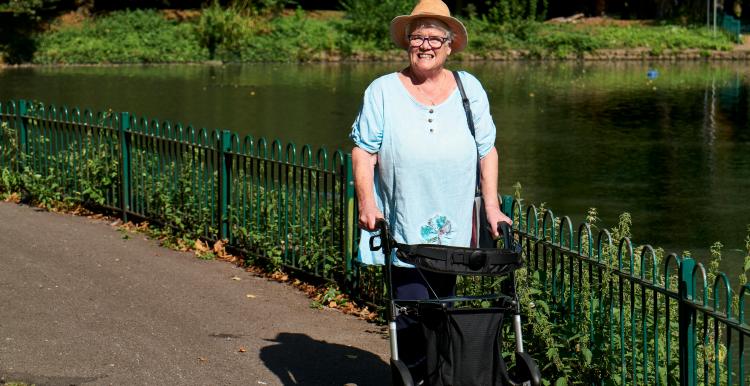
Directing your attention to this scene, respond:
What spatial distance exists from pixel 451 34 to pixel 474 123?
0.40 metres

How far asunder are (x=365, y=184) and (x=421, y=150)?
28cm

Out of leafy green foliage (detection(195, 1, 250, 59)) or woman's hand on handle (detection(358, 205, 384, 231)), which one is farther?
leafy green foliage (detection(195, 1, 250, 59))

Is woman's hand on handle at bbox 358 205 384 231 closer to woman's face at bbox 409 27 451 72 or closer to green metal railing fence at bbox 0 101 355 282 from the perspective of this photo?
woman's face at bbox 409 27 451 72

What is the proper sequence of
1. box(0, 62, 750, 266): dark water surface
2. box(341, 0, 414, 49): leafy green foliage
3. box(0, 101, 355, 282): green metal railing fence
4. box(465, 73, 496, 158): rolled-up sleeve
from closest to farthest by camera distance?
1. box(465, 73, 496, 158): rolled-up sleeve
2. box(0, 101, 355, 282): green metal railing fence
3. box(0, 62, 750, 266): dark water surface
4. box(341, 0, 414, 49): leafy green foliage

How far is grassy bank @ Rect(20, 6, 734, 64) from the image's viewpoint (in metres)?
44.8

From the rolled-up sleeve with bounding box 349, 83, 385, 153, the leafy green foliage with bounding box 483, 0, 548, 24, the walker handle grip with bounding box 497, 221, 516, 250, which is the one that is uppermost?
the leafy green foliage with bounding box 483, 0, 548, 24

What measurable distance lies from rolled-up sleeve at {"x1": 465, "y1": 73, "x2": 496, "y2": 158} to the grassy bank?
39506 millimetres

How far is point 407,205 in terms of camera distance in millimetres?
5258

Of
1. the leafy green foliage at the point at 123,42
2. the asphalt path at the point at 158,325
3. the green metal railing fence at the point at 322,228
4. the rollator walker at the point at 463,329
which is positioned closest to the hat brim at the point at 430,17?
the rollator walker at the point at 463,329

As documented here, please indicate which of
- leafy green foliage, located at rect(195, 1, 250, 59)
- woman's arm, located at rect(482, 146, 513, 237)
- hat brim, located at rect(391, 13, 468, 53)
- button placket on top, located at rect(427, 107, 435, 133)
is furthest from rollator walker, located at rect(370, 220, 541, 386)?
leafy green foliage, located at rect(195, 1, 250, 59)

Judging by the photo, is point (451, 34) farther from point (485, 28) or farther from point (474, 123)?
point (485, 28)

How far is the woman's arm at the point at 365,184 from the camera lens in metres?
5.14

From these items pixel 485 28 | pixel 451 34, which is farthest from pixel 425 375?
pixel 485 28

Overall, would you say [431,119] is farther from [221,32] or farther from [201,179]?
[221,32]
